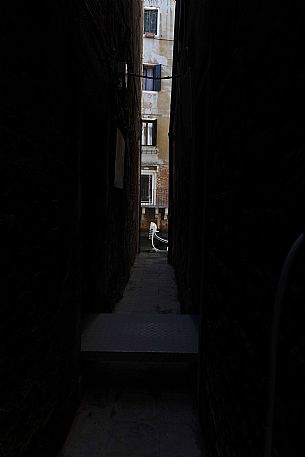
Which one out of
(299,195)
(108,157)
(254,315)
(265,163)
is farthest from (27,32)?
(108,157)

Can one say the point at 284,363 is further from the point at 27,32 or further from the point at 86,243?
the point at 86,243

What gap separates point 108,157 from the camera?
411 cm

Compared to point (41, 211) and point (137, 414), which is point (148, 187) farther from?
point (41, 211)

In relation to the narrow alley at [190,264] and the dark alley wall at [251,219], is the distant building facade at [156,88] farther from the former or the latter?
the dark alley wall at [251,219]

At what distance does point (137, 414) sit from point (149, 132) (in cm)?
2198

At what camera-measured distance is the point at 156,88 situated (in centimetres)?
2259

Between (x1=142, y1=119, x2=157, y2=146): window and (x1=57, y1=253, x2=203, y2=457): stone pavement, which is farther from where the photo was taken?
(x1=142, y1=119, x2=157, y2=146): window

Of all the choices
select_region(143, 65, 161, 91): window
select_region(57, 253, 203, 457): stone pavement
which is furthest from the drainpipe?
select_region(143, 65, 161, 91): window

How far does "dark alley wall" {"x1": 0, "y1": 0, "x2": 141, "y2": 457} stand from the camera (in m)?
1.55

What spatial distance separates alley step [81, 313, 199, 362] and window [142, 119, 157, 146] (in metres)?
20.5

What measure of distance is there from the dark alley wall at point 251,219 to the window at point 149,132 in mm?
21064

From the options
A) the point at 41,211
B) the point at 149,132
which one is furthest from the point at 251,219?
the point at 149,132

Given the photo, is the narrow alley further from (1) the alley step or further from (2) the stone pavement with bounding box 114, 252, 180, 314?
(2) the stone pavement with bounding box 114, 252, 180, 314

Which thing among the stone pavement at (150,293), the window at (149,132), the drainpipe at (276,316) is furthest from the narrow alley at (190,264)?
the window at (149,132)
